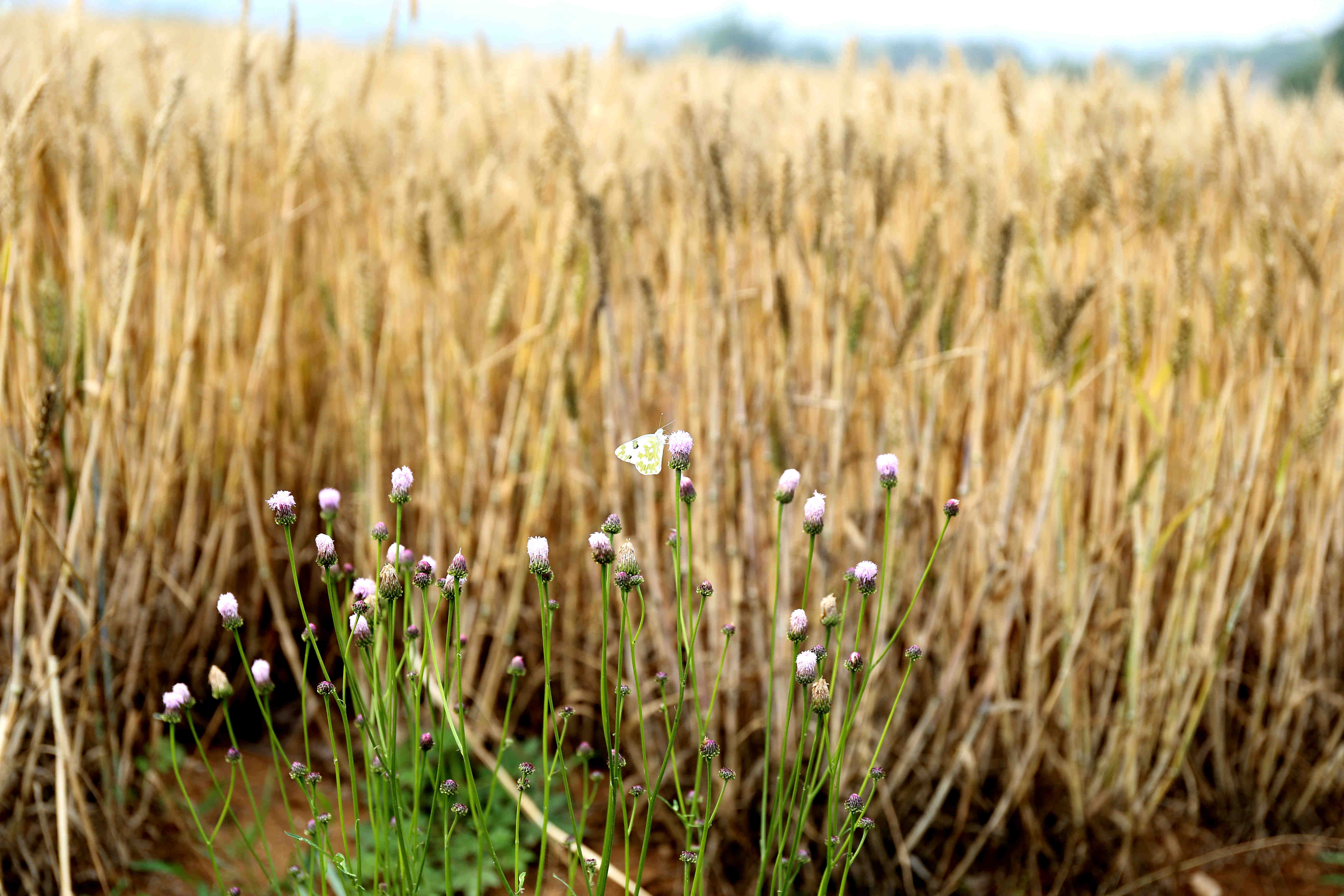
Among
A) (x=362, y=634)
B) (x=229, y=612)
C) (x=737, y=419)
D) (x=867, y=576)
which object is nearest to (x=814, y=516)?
(x=867, y=576)

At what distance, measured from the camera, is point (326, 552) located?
88 cm

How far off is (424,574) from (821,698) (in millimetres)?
343

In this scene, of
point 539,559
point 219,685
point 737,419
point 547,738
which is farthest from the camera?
point 737,419

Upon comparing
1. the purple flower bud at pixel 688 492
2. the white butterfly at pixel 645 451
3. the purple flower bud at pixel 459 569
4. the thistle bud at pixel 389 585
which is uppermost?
the white butterfly at pixel 645 451

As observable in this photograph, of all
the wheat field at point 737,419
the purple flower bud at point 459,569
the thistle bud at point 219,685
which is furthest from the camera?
the wheat field at point 737,419

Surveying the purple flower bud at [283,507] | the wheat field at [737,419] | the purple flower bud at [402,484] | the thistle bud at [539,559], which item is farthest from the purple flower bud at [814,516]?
the wheat field at [737,419]

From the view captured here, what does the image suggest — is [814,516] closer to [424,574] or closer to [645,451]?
[645,451]

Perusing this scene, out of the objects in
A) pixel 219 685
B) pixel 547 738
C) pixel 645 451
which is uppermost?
pixel 645 451

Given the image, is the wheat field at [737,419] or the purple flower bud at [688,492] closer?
the purple flower bud at [688,492]

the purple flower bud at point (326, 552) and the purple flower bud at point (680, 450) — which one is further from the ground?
the purple flower bud at point (680, 450)

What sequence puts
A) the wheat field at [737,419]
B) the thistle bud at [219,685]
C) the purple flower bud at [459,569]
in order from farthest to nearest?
the wheat field at [737,419]
the thistle bud at [219,685]
the purple flower bud at [459,569]

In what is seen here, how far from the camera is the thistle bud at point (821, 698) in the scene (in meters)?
0.83

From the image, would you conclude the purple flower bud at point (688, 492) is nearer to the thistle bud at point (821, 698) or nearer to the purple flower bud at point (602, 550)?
the purple flower bud at point (602, 550)

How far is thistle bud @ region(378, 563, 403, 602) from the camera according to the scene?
0.83 metres
